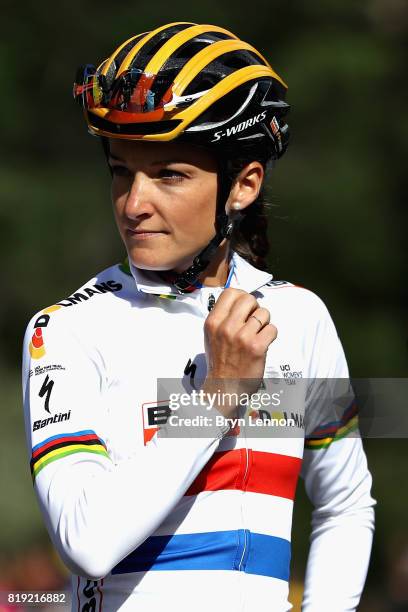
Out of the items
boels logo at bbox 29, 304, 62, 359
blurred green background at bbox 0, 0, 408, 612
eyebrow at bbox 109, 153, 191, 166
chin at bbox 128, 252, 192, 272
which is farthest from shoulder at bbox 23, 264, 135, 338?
blurred green background at bbox 0, 0, 408, 612

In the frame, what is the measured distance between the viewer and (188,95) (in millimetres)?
3334

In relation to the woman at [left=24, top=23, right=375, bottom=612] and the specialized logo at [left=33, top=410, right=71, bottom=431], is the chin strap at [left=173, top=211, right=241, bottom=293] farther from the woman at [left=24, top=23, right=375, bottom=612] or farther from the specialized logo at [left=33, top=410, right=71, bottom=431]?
the specialized logo at [left=33, top=410, right=71, bottom=431]

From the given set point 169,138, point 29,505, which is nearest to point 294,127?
point 29,505

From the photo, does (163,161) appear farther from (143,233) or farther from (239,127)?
(239,127)

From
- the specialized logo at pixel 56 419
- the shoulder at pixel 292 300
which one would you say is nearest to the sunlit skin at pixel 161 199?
the shoulder at pixel 292 300

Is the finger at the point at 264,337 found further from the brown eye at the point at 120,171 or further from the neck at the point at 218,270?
the brown eye at the point at 120,171

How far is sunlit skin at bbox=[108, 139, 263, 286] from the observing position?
324cm

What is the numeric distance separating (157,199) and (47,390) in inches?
26.3

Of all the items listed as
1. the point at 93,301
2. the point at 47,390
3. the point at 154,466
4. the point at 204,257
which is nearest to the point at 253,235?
the point at 204,257

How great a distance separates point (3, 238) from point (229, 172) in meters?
7.84

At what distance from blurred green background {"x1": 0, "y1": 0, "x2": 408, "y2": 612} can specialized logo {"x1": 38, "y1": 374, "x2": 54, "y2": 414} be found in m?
6.68

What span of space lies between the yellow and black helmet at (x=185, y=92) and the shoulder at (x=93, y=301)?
1.49 ft

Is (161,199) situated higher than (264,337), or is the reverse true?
(161,199)

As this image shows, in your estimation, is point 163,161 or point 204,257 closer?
point 163,161
